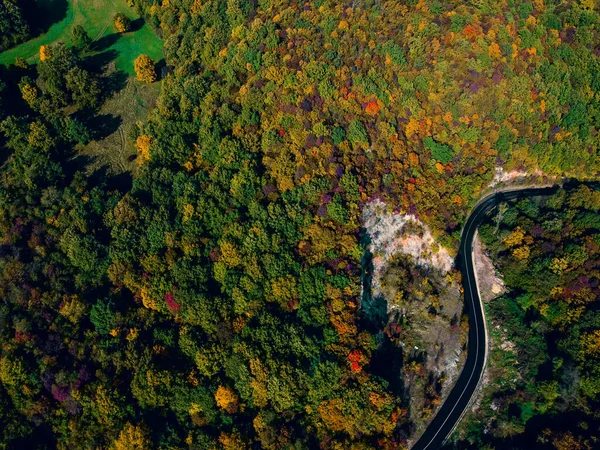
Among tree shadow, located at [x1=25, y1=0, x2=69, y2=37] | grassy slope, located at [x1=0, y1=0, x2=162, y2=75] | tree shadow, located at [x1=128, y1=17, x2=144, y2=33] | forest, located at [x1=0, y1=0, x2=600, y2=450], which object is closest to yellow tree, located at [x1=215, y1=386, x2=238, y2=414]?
forest, located at [x1=0, y1=0, x2=600, y2=450]

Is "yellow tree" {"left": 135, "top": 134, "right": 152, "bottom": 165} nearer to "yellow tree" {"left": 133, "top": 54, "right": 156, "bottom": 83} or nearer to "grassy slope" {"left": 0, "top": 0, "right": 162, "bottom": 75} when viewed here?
"yellow tree" {"left": 133, "top": 54, "right": 156, "bottom": 83}

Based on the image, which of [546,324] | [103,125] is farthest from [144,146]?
[546,324]

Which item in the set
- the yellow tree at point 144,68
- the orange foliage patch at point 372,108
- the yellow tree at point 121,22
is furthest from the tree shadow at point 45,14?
the orange foliage patch at point 372,108

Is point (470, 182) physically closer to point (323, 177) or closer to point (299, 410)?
point (323, 177)

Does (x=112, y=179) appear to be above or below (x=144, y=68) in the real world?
below

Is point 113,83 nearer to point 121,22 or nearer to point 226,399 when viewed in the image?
point 121,22

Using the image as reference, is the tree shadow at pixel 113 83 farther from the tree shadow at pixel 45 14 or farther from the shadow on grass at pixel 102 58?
the tree shadow at pixel 45 14
